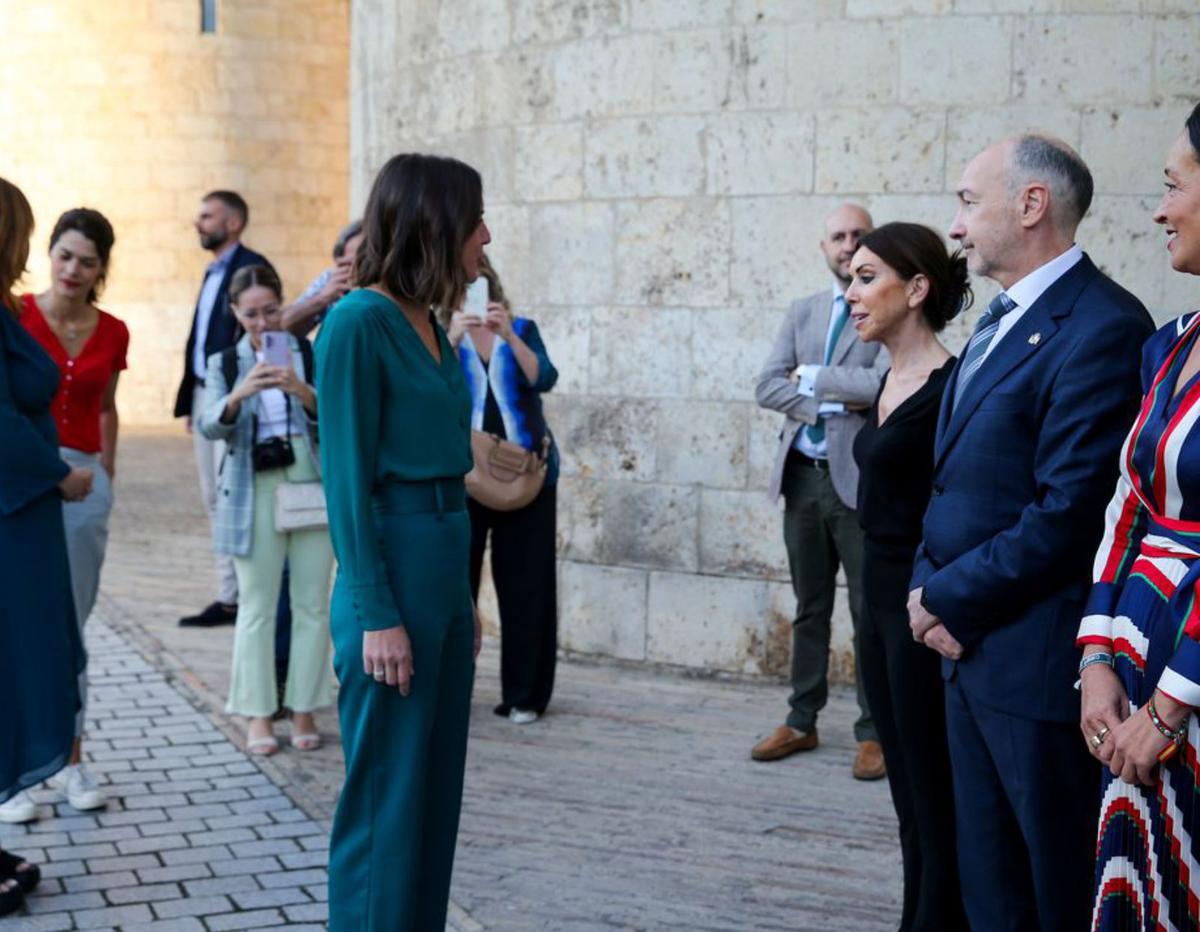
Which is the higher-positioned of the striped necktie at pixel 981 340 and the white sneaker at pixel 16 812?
the striped necktie at pixel 981 340

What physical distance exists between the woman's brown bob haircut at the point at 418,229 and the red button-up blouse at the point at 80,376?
2.12m

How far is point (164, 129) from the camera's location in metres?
18.2

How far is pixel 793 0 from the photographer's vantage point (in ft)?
22.3

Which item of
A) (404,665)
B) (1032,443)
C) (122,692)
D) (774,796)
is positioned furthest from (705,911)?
(122,692)

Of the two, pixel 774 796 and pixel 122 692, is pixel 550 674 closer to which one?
pixel 774 796

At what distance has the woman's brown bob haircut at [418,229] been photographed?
346 centimetres

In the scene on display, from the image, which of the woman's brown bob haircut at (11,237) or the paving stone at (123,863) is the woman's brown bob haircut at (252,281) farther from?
the paving stone at (123,863)

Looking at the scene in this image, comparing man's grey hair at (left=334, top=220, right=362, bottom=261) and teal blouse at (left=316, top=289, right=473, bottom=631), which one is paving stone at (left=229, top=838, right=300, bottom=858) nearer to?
teal blouse at (left=316, top=289, right=473, bottom=631)

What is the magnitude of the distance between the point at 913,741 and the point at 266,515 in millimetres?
3005

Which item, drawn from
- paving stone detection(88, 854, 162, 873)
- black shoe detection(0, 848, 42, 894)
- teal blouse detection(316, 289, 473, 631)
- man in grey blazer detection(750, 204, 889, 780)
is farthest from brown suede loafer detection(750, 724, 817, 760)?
teal blouse detection(316, 289, 473, 631)

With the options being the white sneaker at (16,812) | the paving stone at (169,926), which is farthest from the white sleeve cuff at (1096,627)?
the white sneaker at (16,812)

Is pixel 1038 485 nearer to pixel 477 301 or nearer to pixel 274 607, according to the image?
pixel 477 301

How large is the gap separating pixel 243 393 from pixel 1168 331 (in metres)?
3.75

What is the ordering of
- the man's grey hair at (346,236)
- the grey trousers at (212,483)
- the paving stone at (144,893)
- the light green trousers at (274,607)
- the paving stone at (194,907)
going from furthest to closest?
the grey trousers at (212,483) → the man's grey hair at (346,236) → the light green trousers at (274,607) → the paving stone at (144,893) → the paving stone at (194,907)
